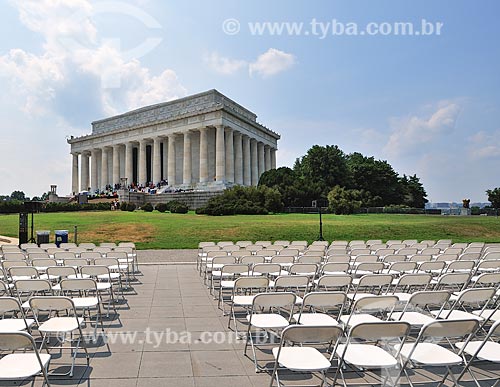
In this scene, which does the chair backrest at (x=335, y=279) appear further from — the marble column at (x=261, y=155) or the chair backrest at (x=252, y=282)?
the marble column at (x=261, y=155)

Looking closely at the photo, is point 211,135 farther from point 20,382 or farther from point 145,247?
point 20,382

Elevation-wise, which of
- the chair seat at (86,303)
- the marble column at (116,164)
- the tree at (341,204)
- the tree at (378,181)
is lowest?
the chair seat at (86,303)

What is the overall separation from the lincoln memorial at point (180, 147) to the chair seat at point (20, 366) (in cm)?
6021

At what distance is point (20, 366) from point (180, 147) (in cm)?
7840

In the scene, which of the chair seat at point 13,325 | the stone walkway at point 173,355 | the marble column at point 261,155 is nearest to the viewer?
the stone walkway at point 173,355

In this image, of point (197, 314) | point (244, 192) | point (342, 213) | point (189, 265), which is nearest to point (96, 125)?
point (244, 192)

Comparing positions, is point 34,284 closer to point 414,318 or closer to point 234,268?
point 234,268

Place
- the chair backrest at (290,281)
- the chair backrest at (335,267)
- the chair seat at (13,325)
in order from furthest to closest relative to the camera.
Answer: the chair backrest at (335,267)
the chair backrest at (290,281)
the chair seat at (13,325)

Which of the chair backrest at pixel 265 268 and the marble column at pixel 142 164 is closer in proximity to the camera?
the chair backrest at pixel 265 268

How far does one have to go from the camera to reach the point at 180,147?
80.6 m

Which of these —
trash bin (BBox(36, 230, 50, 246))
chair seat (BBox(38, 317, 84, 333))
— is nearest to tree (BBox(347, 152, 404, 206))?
trash bin (BBox(36, 230, 50, 246))

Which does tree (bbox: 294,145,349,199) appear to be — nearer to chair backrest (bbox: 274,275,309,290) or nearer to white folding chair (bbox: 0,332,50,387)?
chair backrest (bbox: 274,275,309,290)

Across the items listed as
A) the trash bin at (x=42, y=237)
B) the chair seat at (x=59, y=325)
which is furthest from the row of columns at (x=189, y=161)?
the chair seat at (x=59, y=325)

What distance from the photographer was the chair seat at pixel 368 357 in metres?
4.08
